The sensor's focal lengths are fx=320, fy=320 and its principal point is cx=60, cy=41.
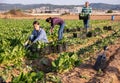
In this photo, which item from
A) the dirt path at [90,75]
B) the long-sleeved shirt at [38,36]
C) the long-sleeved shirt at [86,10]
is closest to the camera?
the dirt path at [90,75]

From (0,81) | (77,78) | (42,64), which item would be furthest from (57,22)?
(0,81)

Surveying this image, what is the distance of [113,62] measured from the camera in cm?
864

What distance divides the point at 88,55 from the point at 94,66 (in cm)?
172

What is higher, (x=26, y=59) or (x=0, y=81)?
(x=0, y=81)

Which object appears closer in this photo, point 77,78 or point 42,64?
point 77,78

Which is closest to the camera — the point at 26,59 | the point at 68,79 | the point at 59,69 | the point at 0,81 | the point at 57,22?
the point at 0,81

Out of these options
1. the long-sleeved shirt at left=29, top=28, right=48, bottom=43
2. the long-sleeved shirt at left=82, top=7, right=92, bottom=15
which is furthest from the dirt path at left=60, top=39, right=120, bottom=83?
the long-sleeved shirt at left=82, top=7, right=92, bottom=15

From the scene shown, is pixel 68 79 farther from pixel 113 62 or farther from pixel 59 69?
pixel 113 62

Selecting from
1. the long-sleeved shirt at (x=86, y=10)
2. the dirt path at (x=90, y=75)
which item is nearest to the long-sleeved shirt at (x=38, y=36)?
the dirt path at (x=90, y=75)

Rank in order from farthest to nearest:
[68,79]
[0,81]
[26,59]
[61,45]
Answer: [61,45] → [26,59] → [68,79] → [0,81]

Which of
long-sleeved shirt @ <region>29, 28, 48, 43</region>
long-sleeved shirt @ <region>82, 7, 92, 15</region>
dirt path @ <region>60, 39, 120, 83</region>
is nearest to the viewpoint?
dirt path @ <region>60, 39, 120, 83</region>

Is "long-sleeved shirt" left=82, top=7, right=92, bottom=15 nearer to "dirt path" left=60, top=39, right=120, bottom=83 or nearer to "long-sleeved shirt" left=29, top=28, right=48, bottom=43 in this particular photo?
"long-sleeved shirt" left=29, top=28, right=48, bottom=43

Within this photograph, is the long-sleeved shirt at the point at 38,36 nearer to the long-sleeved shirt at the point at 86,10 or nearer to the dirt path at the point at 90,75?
the dirt path at the point at 90,75

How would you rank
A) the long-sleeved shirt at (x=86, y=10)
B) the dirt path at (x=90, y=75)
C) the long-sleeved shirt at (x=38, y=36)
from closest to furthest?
the dirt path at (x=90, y=75)
the long-sleeved shirt at (x=38, y=36)
the long-sleeved shirt at (x=86, y=10)
